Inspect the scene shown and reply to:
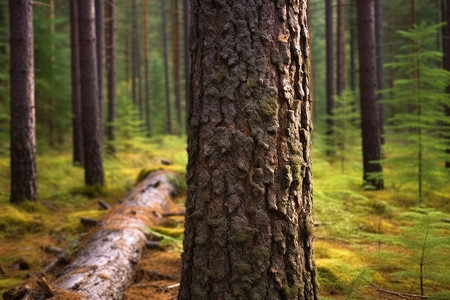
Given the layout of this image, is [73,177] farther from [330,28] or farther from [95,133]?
[330,28]

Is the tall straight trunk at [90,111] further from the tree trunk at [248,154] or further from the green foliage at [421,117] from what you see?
the tree trunk at [248,154]

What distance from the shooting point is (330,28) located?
15.4m

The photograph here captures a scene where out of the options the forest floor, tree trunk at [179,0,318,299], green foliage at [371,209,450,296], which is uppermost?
tree trunk at [179,0,318,299]

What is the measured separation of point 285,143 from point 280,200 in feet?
1.14

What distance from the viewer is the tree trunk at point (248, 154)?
2.23 m

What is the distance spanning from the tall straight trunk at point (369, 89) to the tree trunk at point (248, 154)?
271 inches

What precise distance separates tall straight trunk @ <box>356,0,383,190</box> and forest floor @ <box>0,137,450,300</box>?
2.21 feet

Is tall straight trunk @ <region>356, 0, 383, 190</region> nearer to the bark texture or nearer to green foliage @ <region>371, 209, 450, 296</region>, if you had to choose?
the bark texture

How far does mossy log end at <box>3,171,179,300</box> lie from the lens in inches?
127

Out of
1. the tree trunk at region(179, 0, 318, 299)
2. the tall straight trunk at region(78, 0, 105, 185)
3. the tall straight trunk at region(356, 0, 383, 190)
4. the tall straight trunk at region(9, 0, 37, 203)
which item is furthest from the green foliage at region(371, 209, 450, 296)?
the tall straight trunk at region(78, 0, 105, 185)

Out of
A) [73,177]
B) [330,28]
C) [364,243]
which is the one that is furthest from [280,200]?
[330,28]

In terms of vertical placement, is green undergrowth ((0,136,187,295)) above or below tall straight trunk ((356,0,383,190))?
below

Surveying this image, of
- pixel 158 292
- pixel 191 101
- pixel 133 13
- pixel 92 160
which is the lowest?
pixel 158 292

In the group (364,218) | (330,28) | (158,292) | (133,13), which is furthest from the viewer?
(133,13)
